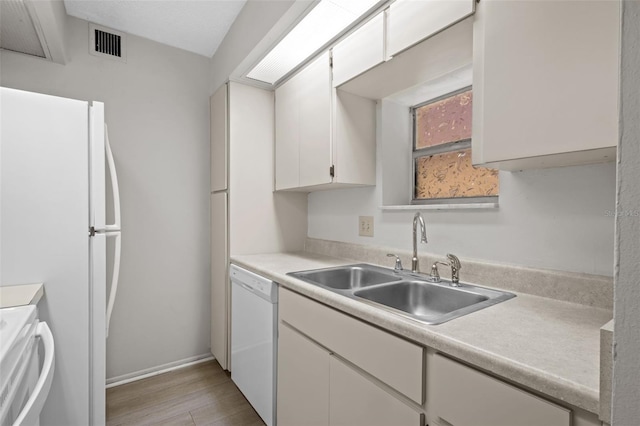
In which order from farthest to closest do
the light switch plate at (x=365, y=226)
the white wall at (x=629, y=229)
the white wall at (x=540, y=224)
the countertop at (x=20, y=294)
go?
the light switch plate at (x=365, y=226)
the countertop at (x=20, y=294)
the white wall at (x=540, y=224)
the white wall at (x=629, y=229)

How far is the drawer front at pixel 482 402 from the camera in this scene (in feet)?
2.04

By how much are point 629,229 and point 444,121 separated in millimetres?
1548

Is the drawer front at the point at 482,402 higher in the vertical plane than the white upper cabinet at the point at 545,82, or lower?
lower

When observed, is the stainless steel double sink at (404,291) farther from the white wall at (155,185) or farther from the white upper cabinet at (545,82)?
the white wall at (155,185)

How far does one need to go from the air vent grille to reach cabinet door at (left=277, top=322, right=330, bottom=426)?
2287 mm

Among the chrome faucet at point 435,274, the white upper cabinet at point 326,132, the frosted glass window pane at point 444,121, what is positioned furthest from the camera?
the white upper cabinet at point 326,132

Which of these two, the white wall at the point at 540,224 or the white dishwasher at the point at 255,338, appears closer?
the white wall at the point at 540,224

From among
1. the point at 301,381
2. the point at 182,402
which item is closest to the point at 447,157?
the point at 301,381

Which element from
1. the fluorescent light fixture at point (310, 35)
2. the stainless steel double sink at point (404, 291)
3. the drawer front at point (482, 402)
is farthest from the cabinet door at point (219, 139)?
the drawer front at point (482, 402)

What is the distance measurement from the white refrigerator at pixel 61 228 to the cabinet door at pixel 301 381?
2.95ft

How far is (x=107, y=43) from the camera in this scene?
2.19 m

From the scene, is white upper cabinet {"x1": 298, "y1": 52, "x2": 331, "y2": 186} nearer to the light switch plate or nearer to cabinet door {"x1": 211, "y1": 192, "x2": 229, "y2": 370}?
the light switch plate

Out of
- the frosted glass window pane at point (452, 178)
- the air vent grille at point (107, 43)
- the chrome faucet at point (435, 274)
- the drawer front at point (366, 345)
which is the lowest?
the drawer front at point (366, 345)

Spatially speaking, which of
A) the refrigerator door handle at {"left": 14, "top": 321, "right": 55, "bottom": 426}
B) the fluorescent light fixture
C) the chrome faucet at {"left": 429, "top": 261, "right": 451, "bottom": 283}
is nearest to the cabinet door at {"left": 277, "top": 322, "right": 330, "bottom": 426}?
the chrome faucet at {"left": 429, "top": 261, "right": 451, "bottom": 283}
